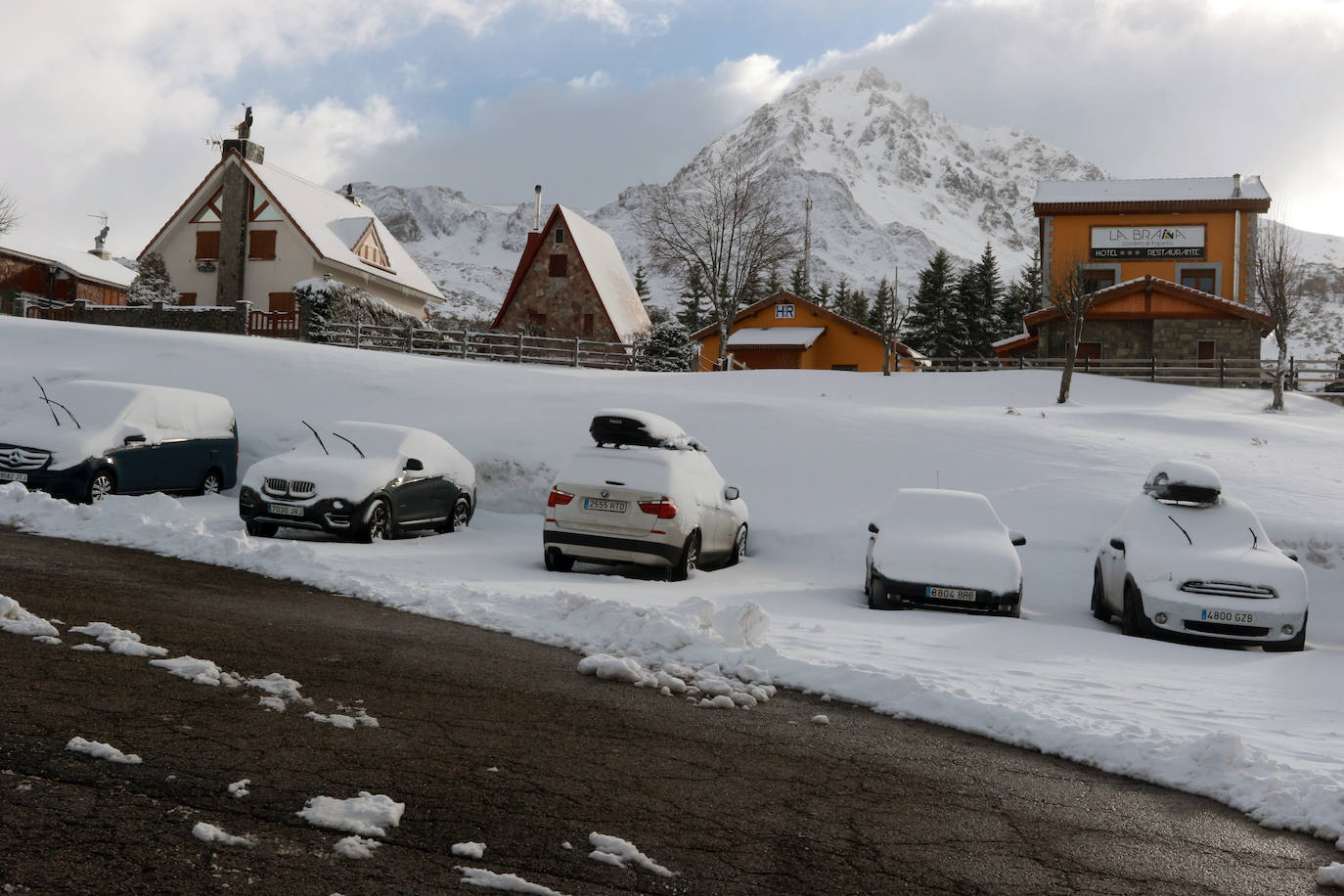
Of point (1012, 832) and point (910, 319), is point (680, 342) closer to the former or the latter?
point (910, 319)

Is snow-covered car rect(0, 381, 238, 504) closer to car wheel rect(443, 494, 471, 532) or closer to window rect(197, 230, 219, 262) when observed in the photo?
car wheel rect(443, 494, 471, 532)

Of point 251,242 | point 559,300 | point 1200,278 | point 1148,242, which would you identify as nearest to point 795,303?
point 559,300

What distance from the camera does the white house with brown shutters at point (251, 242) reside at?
41.7m

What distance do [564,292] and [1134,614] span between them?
38707 millimetres

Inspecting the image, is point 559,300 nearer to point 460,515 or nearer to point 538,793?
point 460,515

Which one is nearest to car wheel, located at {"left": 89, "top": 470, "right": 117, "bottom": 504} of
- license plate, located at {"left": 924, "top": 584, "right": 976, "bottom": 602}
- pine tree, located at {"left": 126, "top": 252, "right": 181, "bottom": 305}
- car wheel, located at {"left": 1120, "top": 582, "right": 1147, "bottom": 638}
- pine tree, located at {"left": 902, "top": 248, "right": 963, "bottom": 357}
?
license plate, located at {"left": 924, "top": 584, "right": 976, "bottom": 602}

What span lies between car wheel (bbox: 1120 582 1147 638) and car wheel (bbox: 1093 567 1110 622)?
3.46ft

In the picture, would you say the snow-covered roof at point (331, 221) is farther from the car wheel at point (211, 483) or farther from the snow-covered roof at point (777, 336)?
the car wheel at point (211, 483)

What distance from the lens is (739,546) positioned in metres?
14.4

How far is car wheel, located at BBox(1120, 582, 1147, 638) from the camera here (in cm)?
1052

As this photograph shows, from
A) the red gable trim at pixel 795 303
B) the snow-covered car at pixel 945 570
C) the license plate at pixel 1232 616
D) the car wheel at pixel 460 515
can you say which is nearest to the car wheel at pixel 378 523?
the car wheel at pixel 460 515

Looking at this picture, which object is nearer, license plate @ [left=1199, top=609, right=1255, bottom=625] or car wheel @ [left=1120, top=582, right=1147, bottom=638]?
license plate @ [left=1199, top=609, right=1255, bottom=625]

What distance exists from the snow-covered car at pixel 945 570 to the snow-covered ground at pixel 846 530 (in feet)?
1.19

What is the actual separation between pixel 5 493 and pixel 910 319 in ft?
194
